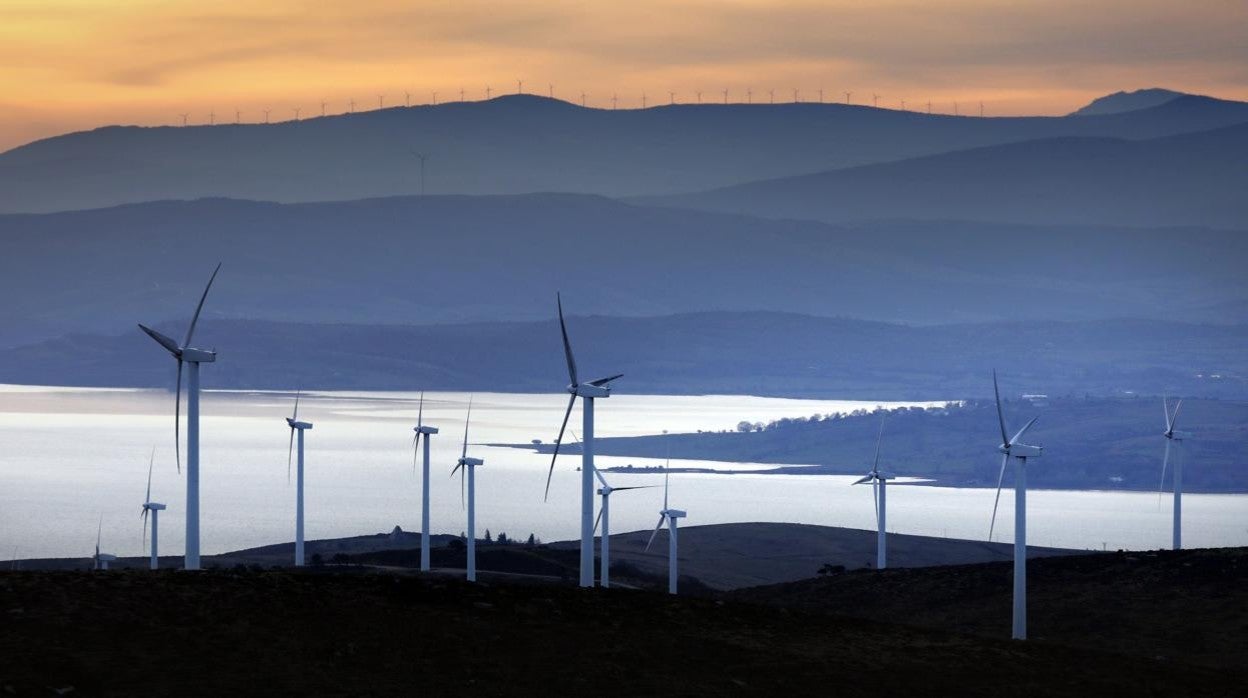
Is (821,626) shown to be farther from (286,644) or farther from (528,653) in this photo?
(286,644)

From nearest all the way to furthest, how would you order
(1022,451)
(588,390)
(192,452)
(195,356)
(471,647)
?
1. (471,647)
2. (192,452)
3. (195,356)
4. (588,390)
5. (1022,451)

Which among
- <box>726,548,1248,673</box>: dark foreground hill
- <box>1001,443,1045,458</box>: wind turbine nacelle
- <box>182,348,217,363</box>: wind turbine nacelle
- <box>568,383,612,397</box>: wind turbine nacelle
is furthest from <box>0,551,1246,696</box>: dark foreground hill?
<box>568,383,612,397</box>: wind turbine nacelle

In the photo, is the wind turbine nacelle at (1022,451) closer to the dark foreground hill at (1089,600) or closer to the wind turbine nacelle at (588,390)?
the dark foreground hill at (1089,600)

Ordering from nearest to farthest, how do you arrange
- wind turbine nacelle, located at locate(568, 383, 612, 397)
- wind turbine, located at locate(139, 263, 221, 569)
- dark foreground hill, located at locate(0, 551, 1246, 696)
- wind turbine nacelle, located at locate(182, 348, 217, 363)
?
dark foreground hill, located at locate(0, 551, 1246, 696) → wind turbine, located at locate(139, 263, 221, 569) → wind turbine nacelle, located at locate(182, 348, 217, 363) → wind turbine nacelle, located at locate(568, 383, 612, 397)

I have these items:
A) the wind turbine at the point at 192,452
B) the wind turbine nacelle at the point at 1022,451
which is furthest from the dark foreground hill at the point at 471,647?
the wind turbine nacelle at the point at 1022,451

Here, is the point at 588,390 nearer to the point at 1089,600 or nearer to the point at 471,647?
the point at 1089,600

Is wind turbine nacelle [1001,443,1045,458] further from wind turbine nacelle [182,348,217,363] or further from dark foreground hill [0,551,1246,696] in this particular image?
wind turbine nacelle [182,348,217,363]

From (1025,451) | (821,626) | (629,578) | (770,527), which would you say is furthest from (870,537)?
(821,626)

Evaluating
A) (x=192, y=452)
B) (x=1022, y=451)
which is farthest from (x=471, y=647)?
(x=1022, y=451)
